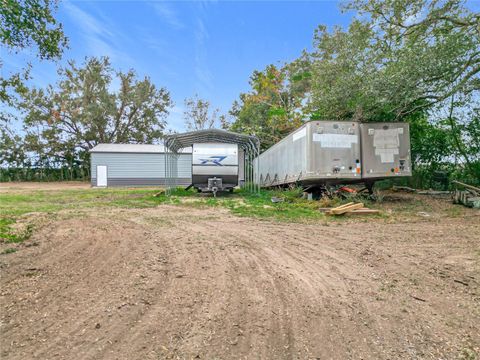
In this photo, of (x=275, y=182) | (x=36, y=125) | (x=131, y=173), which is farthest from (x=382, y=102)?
(x=36, y=125)

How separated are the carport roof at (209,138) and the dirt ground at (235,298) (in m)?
10.2

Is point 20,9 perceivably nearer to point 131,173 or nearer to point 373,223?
point 373,223

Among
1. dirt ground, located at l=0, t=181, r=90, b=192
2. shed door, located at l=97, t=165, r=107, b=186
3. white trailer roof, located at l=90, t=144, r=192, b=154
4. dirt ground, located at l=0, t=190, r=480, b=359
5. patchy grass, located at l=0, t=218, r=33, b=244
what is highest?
white trailer roof, located at l=90, t=144, r=192, b=154

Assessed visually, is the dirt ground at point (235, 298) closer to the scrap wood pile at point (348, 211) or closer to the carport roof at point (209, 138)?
the scrap wood pile at point (348, 211)

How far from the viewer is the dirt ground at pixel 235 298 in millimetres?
2457

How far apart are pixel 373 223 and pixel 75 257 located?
7035 millimetres

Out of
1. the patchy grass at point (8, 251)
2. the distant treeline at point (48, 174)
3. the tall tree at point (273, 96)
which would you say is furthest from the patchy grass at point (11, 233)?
the distant treeline at point (48, 174)

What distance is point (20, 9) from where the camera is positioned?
5.33 meters

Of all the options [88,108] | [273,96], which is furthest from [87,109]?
[273,96]

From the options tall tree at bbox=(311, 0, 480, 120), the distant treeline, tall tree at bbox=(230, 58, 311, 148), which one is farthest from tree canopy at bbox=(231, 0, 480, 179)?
the distant treeline

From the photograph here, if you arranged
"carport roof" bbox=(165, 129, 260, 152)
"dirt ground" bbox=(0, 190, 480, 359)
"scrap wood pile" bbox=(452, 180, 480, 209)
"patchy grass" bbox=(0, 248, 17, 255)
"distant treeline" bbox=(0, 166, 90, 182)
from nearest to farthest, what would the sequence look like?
"dirt ground" bbox=(0, 190, 480, 359) → "patchy grass" bbox=(0, 248, 17, 255) → "scrap wood pile" bbox=(452, 180, 480, 209) → "carport roof" bbox=(165, 129, 260, 152) → "distant treeline" bbox=(0, 166, 90, 182)

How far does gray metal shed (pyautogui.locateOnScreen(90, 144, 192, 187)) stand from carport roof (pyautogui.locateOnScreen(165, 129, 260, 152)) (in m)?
9.58

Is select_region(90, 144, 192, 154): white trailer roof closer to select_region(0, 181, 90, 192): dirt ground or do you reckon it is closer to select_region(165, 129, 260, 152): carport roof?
select_region(0, 181, 90, 192): dirt ground

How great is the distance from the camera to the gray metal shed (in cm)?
2691
